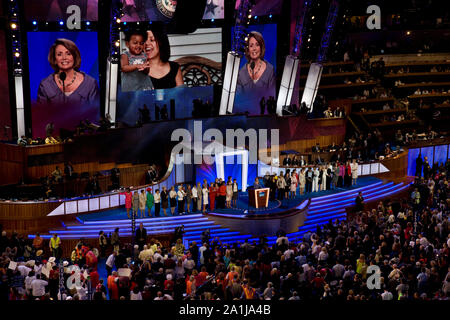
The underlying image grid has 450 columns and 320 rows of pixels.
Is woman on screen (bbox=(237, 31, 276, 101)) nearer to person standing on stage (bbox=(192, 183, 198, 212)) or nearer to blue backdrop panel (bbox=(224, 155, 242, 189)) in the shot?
blue backdrop panel (bbox=(224, 155, 242, 189))

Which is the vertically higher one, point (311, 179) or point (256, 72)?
point (256, 72)

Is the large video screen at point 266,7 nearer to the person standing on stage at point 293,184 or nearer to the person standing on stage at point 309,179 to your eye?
the person standing on stage at point 309,179

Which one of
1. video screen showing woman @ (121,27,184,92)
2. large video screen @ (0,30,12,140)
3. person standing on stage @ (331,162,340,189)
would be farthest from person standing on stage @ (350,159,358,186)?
large video screen @ (0,30,12,140)

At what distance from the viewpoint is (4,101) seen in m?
23.8

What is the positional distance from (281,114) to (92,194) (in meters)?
11.3

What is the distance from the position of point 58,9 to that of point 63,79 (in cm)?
266

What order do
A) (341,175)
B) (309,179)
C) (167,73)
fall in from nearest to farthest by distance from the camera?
1. (309,179)
2. (341,175)
3. (167,73)

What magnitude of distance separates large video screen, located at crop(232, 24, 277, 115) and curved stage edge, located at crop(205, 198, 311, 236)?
9872 mm

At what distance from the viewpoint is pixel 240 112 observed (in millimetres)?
29172

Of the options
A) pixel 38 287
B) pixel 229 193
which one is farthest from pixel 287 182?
pixel 38 287

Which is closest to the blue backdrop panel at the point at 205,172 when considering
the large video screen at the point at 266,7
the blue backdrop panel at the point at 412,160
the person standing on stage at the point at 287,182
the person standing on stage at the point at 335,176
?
the person standing on stage at the point at 287,182

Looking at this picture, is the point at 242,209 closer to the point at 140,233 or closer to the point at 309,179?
the point at 309,179

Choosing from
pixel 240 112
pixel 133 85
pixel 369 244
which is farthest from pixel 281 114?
pixel 369 244
